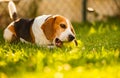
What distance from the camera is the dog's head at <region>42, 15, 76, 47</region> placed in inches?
237

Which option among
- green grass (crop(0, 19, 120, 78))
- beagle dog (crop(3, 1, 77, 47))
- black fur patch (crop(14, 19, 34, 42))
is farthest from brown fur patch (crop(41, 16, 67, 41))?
black fur patch (crop(14, 19, 34, 42))

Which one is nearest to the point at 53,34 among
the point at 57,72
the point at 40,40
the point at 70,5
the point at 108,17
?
the point at 40,40

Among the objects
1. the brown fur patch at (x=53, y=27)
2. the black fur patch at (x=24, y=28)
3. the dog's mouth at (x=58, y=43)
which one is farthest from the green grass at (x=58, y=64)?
the black fur patch at (x=24, y=28)

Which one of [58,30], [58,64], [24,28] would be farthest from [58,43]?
[58,64]

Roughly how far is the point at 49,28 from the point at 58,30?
5.8 inches

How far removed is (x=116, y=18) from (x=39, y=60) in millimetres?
6891

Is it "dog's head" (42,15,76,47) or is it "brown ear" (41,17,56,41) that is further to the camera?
"brown ear" (41,17,56,41)

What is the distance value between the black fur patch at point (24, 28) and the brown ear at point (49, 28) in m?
0.45

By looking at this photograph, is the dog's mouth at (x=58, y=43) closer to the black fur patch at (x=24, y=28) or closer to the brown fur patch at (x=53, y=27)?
the brown fur patch at (x=53, y=27)

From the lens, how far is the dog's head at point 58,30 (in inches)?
237

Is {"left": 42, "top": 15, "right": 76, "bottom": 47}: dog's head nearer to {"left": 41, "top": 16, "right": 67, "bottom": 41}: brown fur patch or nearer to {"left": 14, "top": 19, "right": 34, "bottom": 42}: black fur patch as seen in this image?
{"left": 41, "top": 16, "right": 67, "bottom": 41}: brown fur patch

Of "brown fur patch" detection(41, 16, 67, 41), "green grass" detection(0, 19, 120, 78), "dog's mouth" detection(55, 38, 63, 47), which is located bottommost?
"dog's mouth" detection(55, 38, 63, 47)

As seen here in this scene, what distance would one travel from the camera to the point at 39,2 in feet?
33.2

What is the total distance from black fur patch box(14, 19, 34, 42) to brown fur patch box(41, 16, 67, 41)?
0.48m
